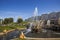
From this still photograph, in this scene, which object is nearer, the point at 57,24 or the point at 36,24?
the point at 36,24

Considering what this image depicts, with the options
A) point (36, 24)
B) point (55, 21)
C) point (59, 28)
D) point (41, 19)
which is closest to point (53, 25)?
point (55, 21)

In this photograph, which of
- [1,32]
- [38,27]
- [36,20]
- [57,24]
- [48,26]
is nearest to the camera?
[38,27]

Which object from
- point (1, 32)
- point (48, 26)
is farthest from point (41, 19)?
point (1, 32)

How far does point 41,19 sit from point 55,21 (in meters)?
3.96

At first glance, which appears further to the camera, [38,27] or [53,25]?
[53,25]

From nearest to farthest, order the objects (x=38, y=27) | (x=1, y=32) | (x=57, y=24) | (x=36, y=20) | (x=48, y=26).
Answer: (x=38, y=27), (x=36, y=20), (x=1, y=32), (x=48, y=26), (x=57, y=24)

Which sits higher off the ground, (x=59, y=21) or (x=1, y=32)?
(x=59, y=21)

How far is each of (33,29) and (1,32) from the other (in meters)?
4.64

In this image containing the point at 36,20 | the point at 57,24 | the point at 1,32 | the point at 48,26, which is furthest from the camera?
the point at 57,24

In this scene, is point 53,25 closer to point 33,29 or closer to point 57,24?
point 57,24

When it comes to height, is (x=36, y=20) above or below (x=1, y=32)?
above

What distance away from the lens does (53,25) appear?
1820 cm

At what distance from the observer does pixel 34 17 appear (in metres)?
13.2

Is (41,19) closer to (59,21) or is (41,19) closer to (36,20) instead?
(36,20)
